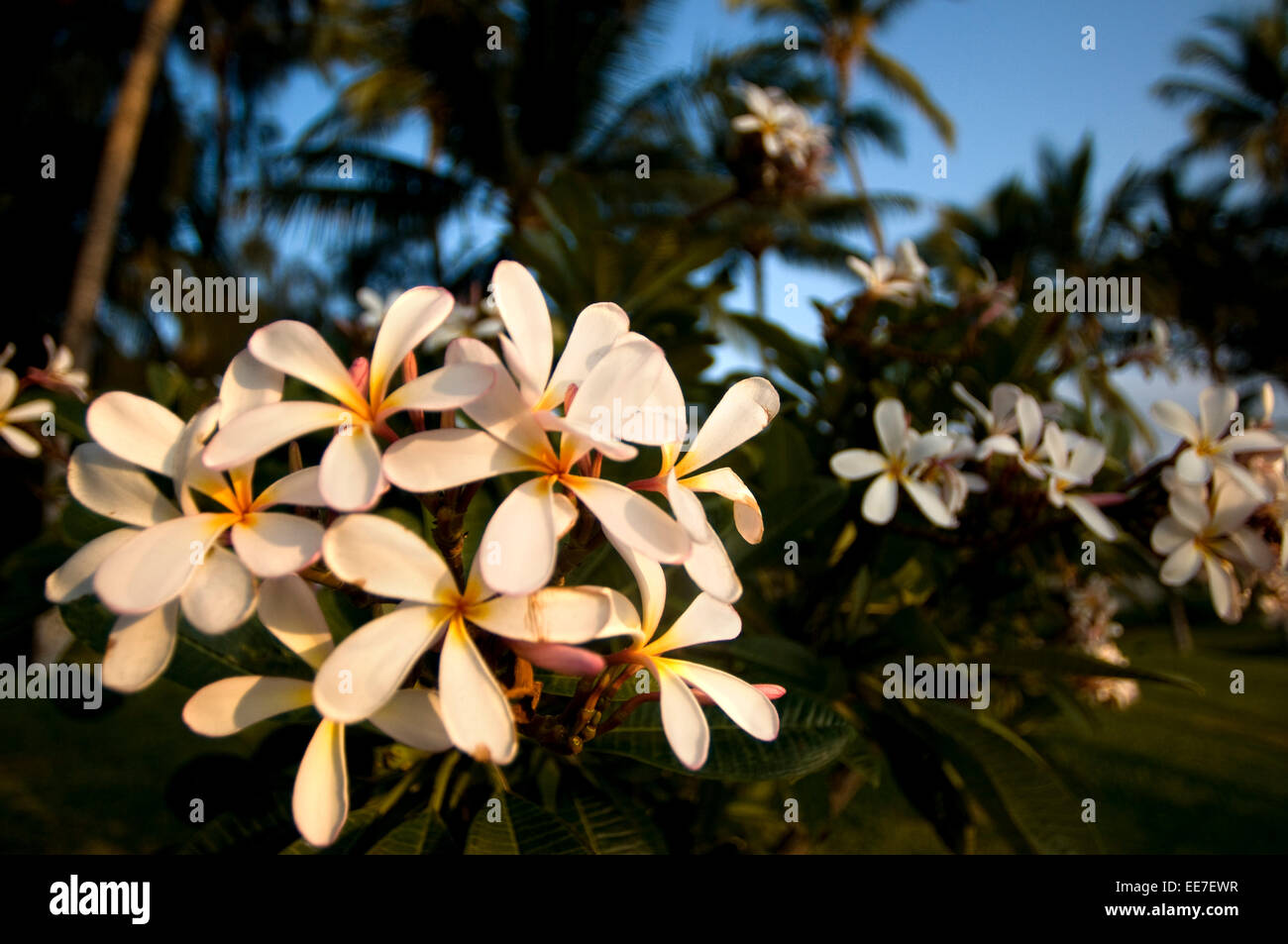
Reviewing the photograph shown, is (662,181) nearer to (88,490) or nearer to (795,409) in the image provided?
(795,409)

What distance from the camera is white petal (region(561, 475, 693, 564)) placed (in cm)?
41

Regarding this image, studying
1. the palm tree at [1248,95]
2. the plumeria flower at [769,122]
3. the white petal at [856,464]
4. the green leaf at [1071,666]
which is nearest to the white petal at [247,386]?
the white petal at [856,464]

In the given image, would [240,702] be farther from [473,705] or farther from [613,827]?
[613,827]

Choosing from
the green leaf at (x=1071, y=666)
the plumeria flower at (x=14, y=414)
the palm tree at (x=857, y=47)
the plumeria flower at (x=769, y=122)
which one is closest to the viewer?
the green leaf at (x=1071, y=666)

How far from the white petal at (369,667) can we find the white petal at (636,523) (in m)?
0.11

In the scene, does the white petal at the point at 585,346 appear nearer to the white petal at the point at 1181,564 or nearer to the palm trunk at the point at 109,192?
the white petal at the point at 1181,564

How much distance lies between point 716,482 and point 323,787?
302mm

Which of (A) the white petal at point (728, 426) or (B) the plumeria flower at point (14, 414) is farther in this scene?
(B) the plumeria flower at point (14, 414)

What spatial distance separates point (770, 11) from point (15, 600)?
16.1 metres

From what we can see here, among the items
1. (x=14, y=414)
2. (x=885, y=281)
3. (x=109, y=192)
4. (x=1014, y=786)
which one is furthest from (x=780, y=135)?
(x=109, y=192)

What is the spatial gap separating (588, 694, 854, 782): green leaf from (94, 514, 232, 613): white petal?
36 cm

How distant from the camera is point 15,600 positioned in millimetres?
1022

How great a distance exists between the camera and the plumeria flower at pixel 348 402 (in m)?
0.40
